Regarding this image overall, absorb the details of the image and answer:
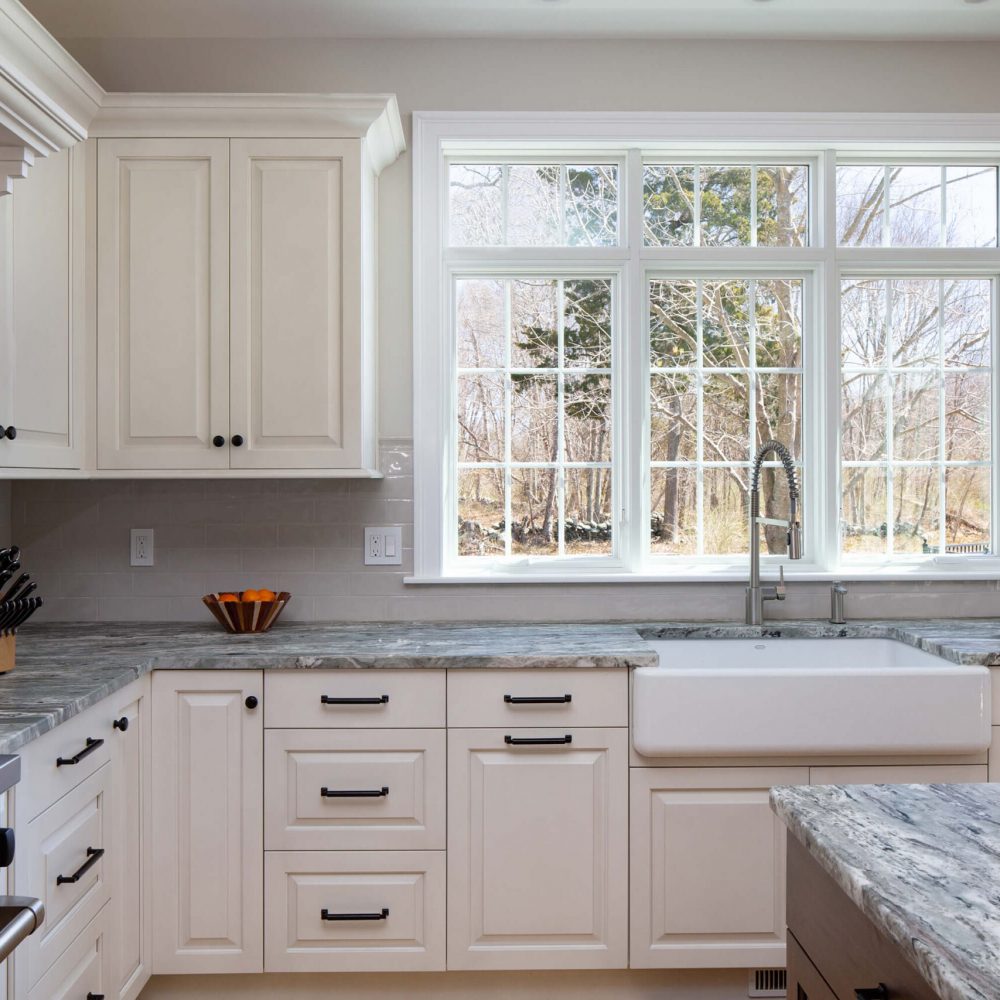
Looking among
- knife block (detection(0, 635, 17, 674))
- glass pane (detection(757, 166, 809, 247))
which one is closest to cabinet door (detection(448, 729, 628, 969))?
knife block (detection(0, 635, 17, 674))

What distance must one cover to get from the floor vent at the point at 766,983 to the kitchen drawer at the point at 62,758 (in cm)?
168

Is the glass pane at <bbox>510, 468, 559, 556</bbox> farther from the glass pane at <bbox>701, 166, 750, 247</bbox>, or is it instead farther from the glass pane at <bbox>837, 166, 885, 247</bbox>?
the glass pane at <bbox>837, 166, 885, 247</bbox>

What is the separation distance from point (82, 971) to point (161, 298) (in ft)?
5.35

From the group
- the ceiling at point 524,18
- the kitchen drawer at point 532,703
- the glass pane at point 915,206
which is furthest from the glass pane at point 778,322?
the kitchen drawer at point 532,703

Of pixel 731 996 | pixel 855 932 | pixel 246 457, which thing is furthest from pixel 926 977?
pixel 246 457

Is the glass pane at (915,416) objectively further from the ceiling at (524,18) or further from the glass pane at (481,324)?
the glass pane at (481,324)

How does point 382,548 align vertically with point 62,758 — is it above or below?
above

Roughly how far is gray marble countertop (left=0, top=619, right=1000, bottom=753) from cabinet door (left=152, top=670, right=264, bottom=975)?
94mm

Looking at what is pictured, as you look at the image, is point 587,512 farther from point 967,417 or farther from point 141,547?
point 141,547

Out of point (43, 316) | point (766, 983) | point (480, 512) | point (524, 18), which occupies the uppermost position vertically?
point (524, 18)

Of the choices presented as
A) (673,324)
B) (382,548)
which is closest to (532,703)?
(382,548)

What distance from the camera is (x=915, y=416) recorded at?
2.82m

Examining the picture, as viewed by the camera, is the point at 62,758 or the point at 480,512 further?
the point at 480,512

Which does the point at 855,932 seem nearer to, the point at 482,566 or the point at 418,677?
the point at 418,677
